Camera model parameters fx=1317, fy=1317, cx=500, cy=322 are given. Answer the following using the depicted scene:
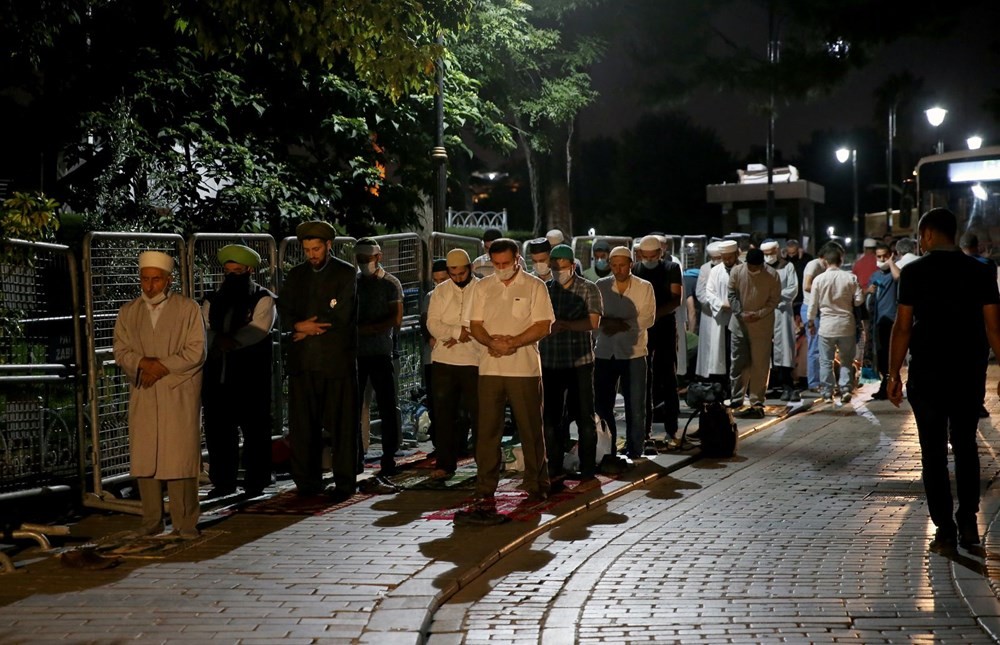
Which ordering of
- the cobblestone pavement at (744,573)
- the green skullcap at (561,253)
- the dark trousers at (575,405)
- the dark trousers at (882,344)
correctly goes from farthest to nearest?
the dark trousers at (882,344) → the dark trousers at (575,405) → the green skullcap at (561,253) → the cobblestone pavement at (744,573)

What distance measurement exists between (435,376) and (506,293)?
5.62 ft

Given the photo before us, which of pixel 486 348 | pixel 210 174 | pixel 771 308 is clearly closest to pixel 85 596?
pixel 486 348

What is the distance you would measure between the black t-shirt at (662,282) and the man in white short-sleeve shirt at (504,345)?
3693mm

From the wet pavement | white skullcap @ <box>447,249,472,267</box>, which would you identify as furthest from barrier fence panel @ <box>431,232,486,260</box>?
the wet pavement

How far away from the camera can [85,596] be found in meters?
6.99

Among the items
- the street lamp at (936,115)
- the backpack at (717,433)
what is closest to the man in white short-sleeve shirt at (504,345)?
the backpack at (717,433)

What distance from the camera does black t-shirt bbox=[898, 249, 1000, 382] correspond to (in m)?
8.05

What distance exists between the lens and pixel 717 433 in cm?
1238

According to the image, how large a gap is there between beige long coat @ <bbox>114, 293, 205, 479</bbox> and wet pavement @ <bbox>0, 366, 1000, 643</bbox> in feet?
1.94

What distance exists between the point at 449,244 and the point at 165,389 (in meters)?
5.77

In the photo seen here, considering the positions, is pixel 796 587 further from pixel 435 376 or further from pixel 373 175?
pixel 373 175

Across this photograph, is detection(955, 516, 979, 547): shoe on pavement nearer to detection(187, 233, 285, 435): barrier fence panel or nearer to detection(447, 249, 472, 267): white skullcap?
detection(447, 249, 472, 267): white skullcap

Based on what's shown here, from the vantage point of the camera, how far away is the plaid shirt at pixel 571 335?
34.8 feet

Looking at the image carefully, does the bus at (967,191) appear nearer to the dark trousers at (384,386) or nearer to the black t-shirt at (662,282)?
the black t-shirt at (662,282)
